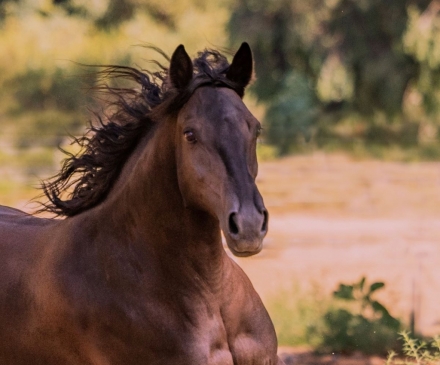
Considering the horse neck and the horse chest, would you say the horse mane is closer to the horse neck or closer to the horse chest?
the horse neck

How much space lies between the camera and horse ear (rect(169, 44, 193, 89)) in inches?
138

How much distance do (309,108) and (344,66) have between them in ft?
6.60

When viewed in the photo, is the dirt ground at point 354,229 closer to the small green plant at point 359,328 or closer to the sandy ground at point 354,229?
the sandy ground at point 354,229

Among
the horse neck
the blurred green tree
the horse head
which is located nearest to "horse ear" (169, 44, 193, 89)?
the horse head

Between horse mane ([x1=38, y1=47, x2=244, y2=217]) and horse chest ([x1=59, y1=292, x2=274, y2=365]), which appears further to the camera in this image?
horse mane ([x1=38, y1=47, x2=244, y2=217])

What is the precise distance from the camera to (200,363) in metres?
3.41

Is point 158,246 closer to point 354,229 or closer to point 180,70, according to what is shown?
point 180,70

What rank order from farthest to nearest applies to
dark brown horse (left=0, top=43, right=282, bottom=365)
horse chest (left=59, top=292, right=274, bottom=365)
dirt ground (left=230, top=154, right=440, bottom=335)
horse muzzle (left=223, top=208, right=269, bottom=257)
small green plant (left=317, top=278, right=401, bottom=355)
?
dirt ground (left=230, top=154, right=440, bottom=335)
small green plant (left=317, top=278, right=401, bottom=355)
horse chest (left=59, top=292, right=274, bottom=365)
dark brown horse (left=0, top=43, right=282, bottom=365)
horse muzzle (left=223, top=208, right=269, bottom=257)

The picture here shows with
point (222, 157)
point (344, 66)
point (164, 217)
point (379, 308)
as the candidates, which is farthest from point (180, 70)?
point (344, 66)

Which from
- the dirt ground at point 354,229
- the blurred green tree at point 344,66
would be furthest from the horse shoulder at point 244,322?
the blurred green tree at point 344,66

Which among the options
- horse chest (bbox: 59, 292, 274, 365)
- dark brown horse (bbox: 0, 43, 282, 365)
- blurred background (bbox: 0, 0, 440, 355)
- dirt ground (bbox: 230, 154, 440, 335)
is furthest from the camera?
blurred background (bbox: 0, 0, 440, 355)

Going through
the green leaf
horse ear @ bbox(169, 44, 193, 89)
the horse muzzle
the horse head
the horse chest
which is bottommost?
the green leaf

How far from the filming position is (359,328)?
7.37 meters

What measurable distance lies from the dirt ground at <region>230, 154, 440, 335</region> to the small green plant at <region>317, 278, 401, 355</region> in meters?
0.53
